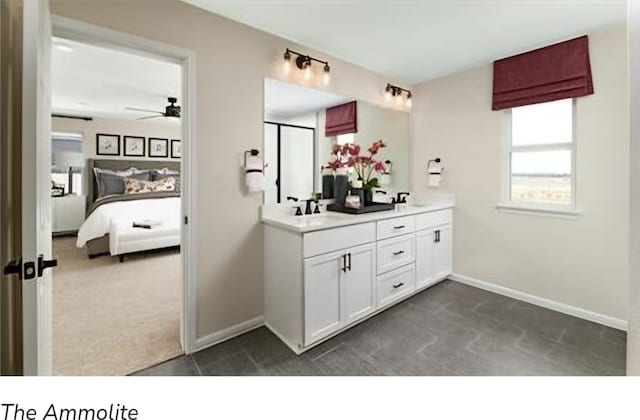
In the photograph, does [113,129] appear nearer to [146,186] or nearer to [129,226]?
[146,186]

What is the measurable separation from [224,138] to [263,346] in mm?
1537

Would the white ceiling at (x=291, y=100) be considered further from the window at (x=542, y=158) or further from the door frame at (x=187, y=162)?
the window at (x=542, y=158)

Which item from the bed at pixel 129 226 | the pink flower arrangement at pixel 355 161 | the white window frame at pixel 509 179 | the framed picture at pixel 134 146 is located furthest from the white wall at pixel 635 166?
the framed picture at pixel 134 146

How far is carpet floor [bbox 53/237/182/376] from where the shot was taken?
6.32ft

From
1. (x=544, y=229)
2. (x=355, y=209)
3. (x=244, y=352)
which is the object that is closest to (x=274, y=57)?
(x=355, y=209)

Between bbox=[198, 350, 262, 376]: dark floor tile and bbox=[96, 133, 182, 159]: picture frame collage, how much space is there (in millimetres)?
4972

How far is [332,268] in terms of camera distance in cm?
212

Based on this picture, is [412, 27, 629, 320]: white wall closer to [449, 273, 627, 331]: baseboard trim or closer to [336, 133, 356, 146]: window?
[449, 273, 627, 331]: baseboard trim

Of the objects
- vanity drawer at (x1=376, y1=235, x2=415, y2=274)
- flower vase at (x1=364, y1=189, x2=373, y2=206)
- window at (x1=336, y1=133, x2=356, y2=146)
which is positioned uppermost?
window at (x1=336, y1=133, x2=356, y2=146)

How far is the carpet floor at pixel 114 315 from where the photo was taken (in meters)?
1.93

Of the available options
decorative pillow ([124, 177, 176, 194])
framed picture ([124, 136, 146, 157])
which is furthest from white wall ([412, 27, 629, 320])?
framed picture ([124, 136, 146, 157])

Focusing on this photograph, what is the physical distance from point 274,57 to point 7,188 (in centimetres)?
190

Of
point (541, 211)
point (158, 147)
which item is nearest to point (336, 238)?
point (541, 211)

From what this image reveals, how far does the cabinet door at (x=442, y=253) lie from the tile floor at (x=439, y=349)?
65 centimetres
